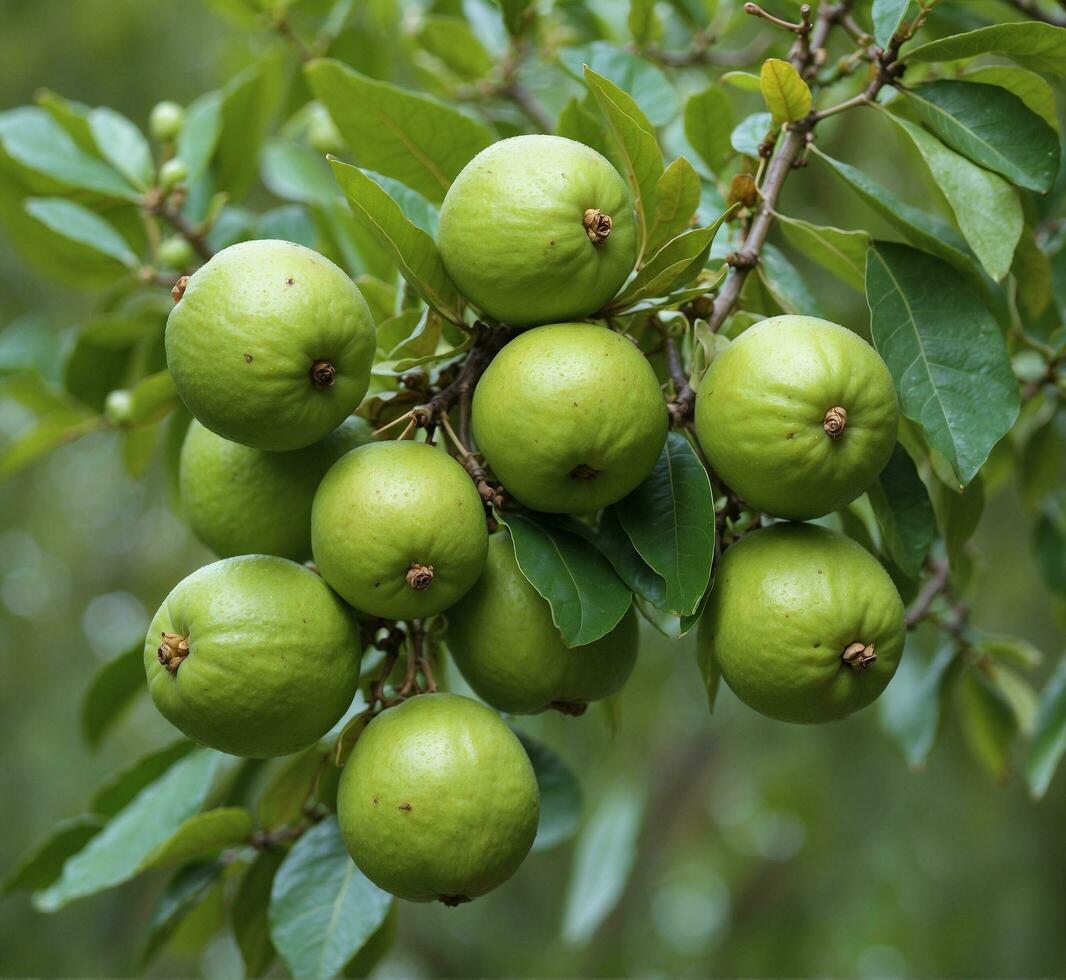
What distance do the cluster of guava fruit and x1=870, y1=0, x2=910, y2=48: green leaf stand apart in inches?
23.9

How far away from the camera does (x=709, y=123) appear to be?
2.40 m

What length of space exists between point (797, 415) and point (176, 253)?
2052 mm

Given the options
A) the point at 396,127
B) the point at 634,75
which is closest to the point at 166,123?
the point at 396,127

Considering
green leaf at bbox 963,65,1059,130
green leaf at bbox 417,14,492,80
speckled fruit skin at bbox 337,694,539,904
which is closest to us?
speckled fruit skin at bbox 337,694,539,904

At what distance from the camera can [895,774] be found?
17.1 feet

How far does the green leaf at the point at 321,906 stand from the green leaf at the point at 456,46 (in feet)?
7.78

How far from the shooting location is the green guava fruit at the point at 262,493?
1.81 meters

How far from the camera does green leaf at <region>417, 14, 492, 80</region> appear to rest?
330 cm

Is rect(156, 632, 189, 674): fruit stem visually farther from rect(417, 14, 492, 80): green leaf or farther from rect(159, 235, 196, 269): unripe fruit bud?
rect(417, 14, 492, 80): green leaf

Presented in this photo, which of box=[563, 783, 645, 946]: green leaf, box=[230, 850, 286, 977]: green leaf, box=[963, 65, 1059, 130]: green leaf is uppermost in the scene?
box=[963, 65, 1059, 130]: green leaf

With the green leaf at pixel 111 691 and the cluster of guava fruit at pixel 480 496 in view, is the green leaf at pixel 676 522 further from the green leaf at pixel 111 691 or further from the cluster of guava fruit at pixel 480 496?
the green leaf at pixel 111 691

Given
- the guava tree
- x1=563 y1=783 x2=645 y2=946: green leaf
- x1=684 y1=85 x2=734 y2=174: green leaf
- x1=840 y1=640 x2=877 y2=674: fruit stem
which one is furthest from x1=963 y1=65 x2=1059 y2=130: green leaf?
x1=563 y1=783 x2=645 y2=946: green leaf

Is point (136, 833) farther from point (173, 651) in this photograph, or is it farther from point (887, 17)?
point (887, 17)

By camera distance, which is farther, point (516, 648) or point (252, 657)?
point (516, 648)
